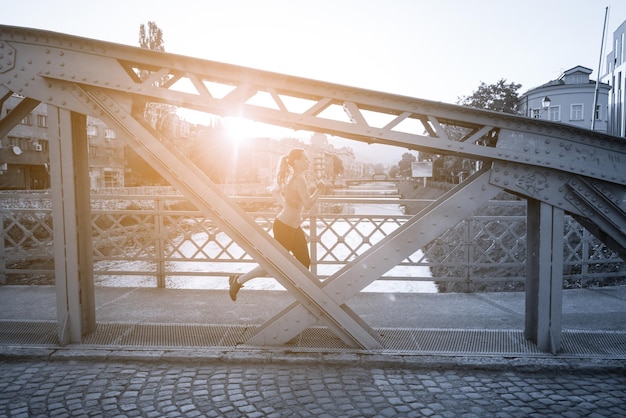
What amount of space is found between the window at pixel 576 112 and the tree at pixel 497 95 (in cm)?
1447

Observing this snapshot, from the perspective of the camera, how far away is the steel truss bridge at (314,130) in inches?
192

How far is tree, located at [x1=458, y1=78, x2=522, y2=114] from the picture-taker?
43156mm

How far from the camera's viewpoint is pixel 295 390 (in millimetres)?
4305

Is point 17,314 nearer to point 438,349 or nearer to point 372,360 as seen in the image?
point 372,360

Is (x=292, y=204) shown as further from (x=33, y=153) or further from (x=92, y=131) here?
(x=92, y=131)

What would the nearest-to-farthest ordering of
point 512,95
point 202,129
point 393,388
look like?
point 393,388 → point 512,95 → point 202,129

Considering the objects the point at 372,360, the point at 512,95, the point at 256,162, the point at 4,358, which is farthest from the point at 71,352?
the point at 256,162

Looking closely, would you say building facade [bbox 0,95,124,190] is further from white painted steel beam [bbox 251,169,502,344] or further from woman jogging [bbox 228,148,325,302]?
white painted steel beam [bbox 251,169,502,344]

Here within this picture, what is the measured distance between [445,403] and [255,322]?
2.92 m

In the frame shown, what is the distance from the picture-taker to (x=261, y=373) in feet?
15.3

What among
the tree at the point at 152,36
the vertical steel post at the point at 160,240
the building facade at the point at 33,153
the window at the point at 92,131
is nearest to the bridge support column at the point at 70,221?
the vertical steel post at the point at 160,240

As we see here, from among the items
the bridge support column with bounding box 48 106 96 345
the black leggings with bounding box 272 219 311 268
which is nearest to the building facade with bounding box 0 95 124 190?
the bridge support column with bounding box 48 106 96 345

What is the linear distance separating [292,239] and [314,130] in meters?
1.55

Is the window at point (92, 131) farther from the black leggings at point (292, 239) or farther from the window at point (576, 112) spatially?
the window at point (576, 112)
